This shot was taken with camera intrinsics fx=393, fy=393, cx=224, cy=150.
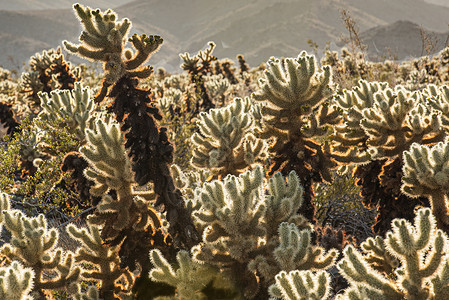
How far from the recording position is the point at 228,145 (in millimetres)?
3789

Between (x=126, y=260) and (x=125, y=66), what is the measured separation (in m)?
1.58

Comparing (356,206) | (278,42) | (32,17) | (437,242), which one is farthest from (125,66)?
(32,17)

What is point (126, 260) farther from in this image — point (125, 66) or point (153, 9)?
point (153, 9)

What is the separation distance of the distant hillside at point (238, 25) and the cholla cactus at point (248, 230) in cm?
6643

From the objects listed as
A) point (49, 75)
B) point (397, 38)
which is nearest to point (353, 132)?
point (49, 75)

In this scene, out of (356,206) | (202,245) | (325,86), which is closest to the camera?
(202,245)

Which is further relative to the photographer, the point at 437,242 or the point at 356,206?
the point at 356,206

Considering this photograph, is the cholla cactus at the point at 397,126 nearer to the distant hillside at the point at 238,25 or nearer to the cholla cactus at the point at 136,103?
the cholla cactus at the point at 136,103

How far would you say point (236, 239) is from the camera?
258cm

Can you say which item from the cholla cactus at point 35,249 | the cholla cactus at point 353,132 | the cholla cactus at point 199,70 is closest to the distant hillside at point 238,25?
the cholla cactus at point 199,70

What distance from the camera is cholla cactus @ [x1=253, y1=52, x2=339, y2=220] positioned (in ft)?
12.0

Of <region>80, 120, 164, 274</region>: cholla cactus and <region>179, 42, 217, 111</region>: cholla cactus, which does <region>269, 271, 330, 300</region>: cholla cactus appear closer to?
<region>80, 120, 164, 274</region>: cholla cactus

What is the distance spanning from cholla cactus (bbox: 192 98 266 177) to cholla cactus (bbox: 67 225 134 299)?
1.14 metres

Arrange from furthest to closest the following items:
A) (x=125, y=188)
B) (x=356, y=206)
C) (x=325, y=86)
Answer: (x=356, y=206) → (x=325, y=86) → (x=125, y=188)
